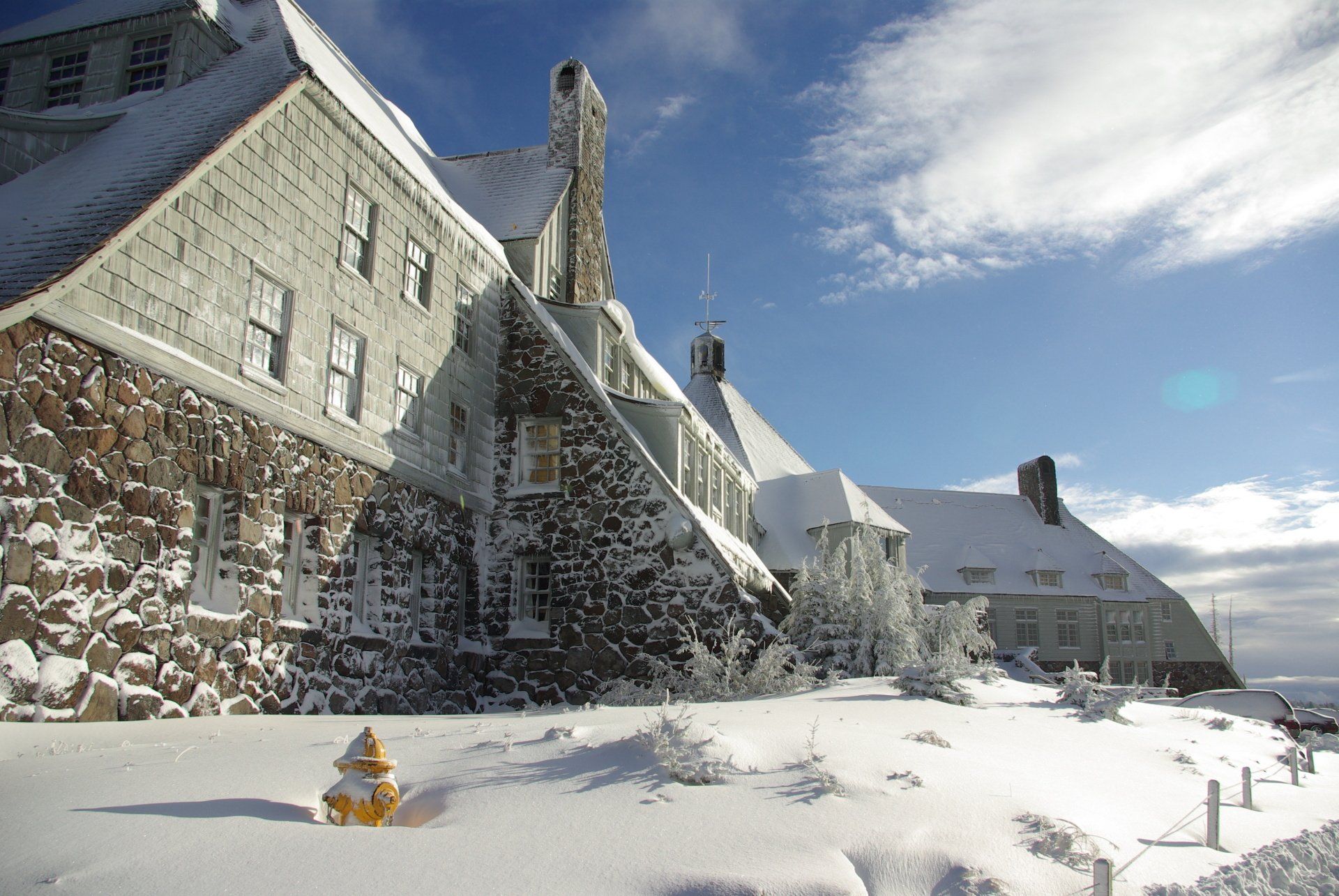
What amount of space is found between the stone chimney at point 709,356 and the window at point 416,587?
2428 cm

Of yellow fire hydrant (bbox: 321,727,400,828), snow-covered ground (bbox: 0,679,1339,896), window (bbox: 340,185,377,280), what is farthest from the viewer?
window (bbox: 340,185,377,280)

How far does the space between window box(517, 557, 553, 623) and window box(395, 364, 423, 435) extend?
3.28 metres

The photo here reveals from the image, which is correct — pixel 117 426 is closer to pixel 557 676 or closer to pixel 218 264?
pixel 218 264

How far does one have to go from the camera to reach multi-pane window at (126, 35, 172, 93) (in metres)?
14.6

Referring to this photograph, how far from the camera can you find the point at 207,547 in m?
10.7

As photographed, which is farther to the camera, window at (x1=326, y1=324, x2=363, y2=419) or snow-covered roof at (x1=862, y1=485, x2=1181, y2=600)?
snow-covered roof at (x1=862, y1=485, x2=1181, y2=600)

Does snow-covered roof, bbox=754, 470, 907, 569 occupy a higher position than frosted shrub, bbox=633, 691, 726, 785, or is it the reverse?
snow-covered roof, bbox=754, 470, 907, 569

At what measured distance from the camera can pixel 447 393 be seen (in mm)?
15695

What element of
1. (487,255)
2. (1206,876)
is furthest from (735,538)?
(1206,876)

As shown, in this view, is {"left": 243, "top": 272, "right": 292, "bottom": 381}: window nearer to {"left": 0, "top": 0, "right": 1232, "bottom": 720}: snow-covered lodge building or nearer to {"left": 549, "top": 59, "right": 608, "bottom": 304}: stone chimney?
{"left": 0, "top": 0, "right": 1232, "bottom": 720}: snow-covered lodge building

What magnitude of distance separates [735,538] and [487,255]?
10186 millimetres

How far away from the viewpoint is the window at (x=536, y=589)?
16.2m

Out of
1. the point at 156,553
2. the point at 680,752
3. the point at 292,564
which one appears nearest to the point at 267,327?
the point at 292,564

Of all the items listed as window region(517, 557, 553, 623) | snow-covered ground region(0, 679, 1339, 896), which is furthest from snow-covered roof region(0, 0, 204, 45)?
snow-covered ground region(0, 679, 1339, 896)
